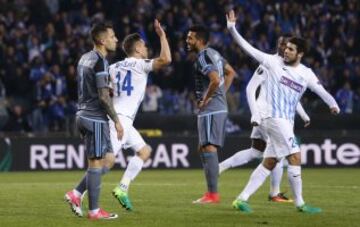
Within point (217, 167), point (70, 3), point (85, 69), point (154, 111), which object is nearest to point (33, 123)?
point (154, 111)

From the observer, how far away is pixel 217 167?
1348 centimetres

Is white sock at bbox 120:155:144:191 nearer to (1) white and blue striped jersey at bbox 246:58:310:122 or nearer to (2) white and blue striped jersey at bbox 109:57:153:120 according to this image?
(2) white and blue striped jersey at bbox 109:57:153:120

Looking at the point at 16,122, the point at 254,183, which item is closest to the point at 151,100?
the point at 16,122

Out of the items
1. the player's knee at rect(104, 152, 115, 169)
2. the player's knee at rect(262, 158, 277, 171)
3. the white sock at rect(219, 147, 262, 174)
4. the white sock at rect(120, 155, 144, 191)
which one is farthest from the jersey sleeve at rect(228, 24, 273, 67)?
the white sock at rect(219, 147, 262, 174)

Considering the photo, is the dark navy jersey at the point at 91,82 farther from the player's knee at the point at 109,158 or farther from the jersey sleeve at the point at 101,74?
the player's knee at the point at 109,158

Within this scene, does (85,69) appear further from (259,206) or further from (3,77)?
(3,77)

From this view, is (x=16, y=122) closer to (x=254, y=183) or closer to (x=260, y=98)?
(x=260, y=98)

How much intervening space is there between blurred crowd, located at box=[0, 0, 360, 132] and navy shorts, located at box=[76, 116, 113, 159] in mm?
12796

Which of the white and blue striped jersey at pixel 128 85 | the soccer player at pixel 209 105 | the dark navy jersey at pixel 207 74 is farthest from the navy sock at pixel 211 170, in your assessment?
the white and blue striped jersey at pixel 128 85

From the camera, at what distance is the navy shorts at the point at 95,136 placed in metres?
11.0

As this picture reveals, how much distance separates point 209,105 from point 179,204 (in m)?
1.50

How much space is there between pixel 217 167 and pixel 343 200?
73.1 inches

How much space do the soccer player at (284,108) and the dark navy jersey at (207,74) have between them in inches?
47.5

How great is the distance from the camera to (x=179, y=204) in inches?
512
